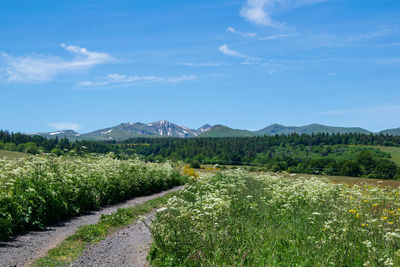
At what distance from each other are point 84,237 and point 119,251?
1.40m

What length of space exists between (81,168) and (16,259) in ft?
22.6

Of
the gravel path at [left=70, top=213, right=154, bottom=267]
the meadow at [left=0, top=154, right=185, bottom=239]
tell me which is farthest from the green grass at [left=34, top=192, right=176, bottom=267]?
the meadow at [left=0, top=154, right=185, bottom=239]

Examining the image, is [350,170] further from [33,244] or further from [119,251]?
[33,244]

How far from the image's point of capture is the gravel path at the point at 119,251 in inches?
276

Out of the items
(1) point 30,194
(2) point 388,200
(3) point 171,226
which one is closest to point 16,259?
(1) point 30,194

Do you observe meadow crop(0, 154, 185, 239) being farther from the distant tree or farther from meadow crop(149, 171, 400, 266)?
the distant tree

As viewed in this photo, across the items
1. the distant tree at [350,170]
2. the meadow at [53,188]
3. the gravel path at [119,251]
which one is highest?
the meadow at [53,188]

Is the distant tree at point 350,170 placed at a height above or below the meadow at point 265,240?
below

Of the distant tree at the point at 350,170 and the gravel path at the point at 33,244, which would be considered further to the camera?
the distant tree at the point at 350,170

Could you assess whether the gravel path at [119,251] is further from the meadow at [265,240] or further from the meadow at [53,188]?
the meadow at [53,188]

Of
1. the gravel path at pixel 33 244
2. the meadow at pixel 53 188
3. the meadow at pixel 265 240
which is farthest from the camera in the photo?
the meadow at pixel 53 188

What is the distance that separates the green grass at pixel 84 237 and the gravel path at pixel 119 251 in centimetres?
21

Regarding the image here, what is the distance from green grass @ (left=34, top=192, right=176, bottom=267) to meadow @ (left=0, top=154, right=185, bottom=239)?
137 centimetres

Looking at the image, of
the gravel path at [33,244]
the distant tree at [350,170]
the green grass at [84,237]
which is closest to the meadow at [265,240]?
the green grass at [84,237]
